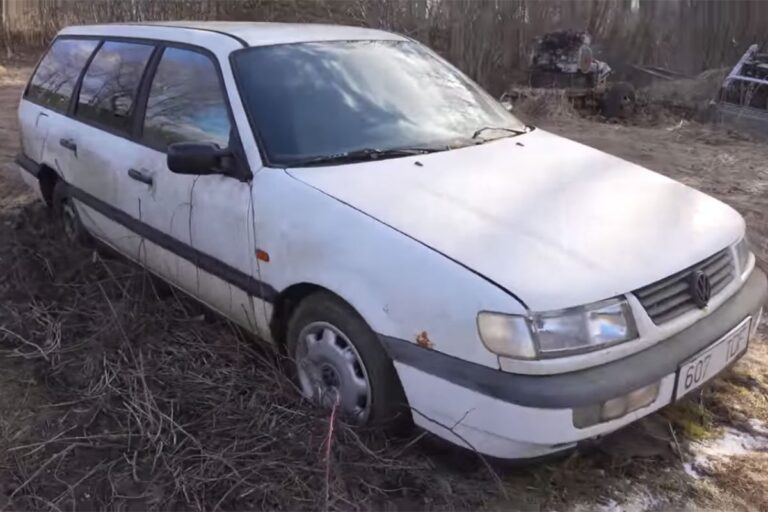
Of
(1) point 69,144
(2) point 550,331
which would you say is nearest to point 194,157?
(2) point 550,331

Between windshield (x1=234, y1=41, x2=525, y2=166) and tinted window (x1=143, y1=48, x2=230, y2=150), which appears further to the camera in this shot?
tinted window (x1=143, y1=48, x2=230, y2=150)

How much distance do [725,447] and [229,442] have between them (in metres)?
2.00

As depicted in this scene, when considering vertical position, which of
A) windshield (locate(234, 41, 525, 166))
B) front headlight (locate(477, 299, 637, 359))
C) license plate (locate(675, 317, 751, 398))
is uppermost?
windshield (locate(234, 41, 525, 166))

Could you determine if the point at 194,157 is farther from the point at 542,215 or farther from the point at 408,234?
the point at 542,215

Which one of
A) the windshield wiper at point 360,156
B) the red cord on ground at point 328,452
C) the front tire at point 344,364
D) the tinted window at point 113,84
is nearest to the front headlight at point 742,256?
the windshield wiper at point 360,156

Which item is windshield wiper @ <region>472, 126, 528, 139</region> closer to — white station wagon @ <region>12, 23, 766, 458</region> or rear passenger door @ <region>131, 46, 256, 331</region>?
white station wagon @ <region>12, 23, 766, 458</region>

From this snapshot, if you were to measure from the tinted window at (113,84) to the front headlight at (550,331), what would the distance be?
2.55 metres

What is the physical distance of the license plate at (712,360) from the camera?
2.76m

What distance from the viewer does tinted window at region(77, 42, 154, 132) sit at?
165 inches

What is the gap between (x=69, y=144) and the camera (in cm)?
468

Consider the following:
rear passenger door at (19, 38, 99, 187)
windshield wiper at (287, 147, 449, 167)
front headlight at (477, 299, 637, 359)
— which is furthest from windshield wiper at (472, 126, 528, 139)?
rear passenger door at (19, 38, 99, 187)

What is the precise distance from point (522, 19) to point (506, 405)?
1123 centimetres

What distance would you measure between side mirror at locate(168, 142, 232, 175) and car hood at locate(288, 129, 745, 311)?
410 millimetres

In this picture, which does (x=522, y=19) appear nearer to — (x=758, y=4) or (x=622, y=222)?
(x=758, y=4)
